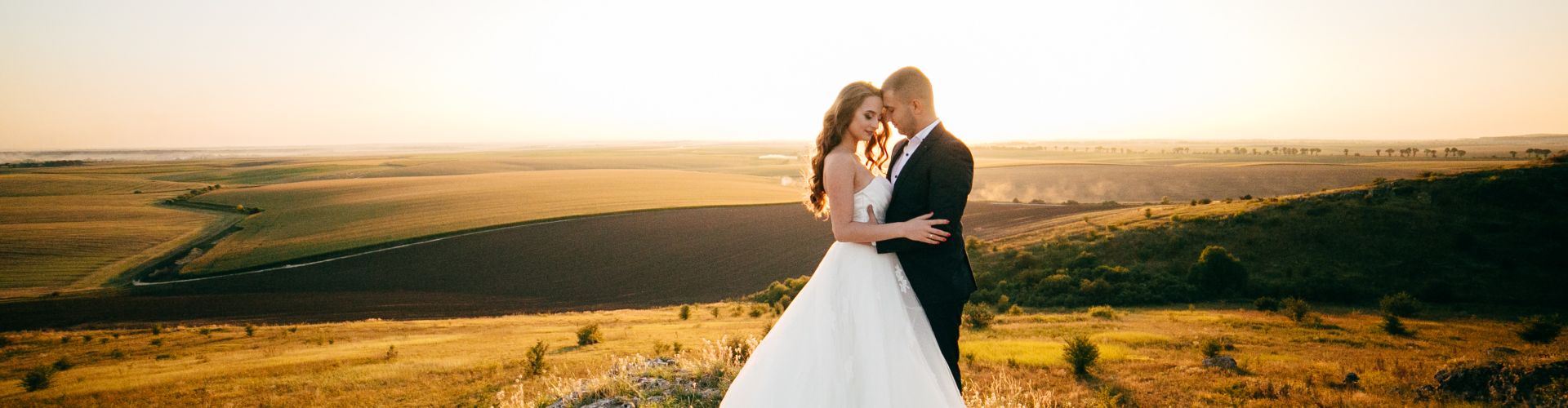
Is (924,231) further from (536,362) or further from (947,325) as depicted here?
(536,362)

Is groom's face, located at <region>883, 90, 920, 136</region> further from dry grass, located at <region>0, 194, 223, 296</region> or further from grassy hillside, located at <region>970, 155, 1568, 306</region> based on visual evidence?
dry grass, located at <region>0, 194, 223, 296</region>

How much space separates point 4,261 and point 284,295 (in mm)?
21149

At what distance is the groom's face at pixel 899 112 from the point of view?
3430mm

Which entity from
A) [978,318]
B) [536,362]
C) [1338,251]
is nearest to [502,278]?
[536,362]

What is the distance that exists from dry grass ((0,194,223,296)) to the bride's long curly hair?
150ft

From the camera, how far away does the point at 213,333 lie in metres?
20.7

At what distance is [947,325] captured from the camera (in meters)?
3.55

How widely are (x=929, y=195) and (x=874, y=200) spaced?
38 cm

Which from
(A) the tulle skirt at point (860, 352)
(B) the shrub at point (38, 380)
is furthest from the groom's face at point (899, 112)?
(B) the shrub at point (38, 380)

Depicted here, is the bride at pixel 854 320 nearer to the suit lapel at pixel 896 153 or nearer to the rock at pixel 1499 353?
the suit lapel at pixel 896 153

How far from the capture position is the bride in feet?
11.4

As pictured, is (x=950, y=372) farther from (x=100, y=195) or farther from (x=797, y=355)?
(x=100, y=195)

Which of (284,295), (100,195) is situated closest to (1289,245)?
(284,295)

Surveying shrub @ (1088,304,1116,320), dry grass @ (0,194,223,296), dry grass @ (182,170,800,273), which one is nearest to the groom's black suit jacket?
shrub @ (1088,304,1116,320)
